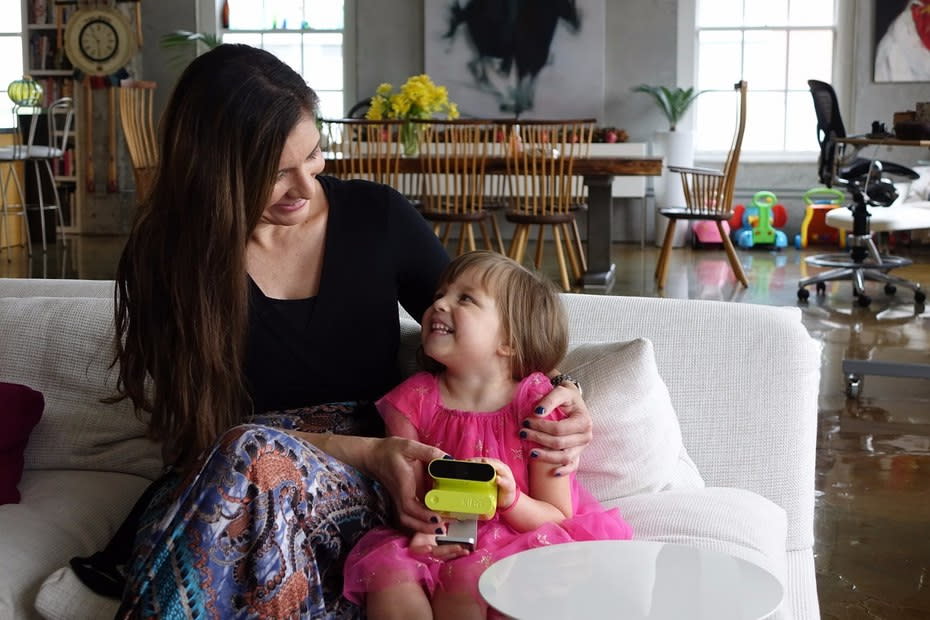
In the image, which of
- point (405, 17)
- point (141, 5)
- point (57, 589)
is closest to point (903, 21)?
point (405, 17)

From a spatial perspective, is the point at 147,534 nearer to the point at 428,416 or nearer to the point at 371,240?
the point at 428,416

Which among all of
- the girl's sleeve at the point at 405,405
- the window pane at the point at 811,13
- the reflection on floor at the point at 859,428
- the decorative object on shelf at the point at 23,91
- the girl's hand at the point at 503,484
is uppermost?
the window pane at the point at 811,13

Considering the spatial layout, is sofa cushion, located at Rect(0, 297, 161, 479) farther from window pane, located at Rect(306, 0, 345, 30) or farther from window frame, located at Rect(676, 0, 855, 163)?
window pane, located at Rect(306, 0, 345, 30)

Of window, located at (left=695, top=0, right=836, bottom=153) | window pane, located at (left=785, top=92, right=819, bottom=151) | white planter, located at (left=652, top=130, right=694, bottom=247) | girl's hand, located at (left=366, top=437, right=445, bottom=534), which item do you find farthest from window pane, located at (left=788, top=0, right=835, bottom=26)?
girl's hand, located at (left=366, top=437, right=445, bottom=534)

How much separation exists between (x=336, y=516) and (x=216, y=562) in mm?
202

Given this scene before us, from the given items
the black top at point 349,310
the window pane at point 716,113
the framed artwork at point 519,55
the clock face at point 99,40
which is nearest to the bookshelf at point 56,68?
the clock face at point 99,40

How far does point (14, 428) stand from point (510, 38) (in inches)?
304

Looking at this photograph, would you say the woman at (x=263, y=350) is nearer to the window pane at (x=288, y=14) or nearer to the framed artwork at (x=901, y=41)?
the framed artwork at (x=901, y=41)

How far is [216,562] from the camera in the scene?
150 cm

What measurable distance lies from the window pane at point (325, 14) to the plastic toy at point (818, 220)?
13.1 ft

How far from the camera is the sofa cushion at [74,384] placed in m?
2.21

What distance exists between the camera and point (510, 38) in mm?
9344

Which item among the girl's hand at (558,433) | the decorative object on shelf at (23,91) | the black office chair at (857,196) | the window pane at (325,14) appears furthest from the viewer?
the window pane at (325,14)

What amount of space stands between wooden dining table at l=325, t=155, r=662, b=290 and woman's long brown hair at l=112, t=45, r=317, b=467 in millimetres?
4326
